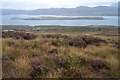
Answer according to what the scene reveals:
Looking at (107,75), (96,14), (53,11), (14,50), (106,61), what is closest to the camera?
(107,75)

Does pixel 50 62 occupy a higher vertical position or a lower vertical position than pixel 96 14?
lower

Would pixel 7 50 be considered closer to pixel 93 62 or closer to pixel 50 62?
pixel 50 62

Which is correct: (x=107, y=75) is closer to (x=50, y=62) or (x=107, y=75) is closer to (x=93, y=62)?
(x=93, y=62)

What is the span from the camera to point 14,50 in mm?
9242

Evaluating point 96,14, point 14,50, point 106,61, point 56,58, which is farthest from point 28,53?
point 96,14

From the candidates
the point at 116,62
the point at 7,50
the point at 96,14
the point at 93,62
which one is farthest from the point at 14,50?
the point at 96,14

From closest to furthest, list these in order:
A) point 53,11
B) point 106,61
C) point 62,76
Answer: point 62,76
point 106,61
point 53,11

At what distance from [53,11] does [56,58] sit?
12135cm

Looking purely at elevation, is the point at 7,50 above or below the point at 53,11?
below

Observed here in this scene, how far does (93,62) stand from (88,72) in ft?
4.62

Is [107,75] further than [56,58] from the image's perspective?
No

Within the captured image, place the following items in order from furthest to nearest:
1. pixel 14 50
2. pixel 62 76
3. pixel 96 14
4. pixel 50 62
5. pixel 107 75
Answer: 1. pixel 96 14
2. pixel 14 50
3. pixel 50 62
4. pixel 107 75
5. pixel 62 76

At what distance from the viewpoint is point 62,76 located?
6.70 meters

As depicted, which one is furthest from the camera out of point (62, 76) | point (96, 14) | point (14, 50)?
point (96, 14)
